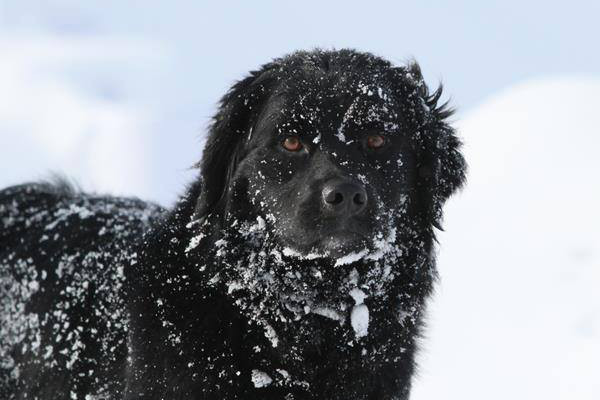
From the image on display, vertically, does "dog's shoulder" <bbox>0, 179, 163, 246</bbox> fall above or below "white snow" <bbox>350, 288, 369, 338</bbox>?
above

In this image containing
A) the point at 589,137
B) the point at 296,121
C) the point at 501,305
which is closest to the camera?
the point at 296,121

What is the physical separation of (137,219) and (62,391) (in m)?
1.13

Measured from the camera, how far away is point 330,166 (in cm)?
408

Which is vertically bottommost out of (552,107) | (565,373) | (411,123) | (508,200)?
(411,123)

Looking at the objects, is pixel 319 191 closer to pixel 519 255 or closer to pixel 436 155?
pixel 436 155

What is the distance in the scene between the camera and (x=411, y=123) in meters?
4.62

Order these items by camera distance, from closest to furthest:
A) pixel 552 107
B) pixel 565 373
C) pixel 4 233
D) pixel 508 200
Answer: pixel 4 233 → pixel 565 373 → pixel 508 200 → pixel 552 107

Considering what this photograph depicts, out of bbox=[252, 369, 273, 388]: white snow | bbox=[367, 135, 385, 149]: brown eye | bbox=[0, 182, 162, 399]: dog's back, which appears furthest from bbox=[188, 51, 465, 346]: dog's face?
bbox=[0, 182, 162, 399]: dog's back

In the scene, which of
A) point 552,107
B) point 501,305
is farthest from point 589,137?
point 501,305

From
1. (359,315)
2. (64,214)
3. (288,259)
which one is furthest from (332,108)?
(64,214)

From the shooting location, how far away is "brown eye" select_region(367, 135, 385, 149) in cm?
434

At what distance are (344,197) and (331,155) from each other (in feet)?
1.09

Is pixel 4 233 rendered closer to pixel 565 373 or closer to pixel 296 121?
pixel 296 121

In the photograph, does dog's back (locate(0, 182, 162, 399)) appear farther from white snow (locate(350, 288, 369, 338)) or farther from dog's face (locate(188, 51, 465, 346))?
white snow (locate(350, 288, 369, 338))
